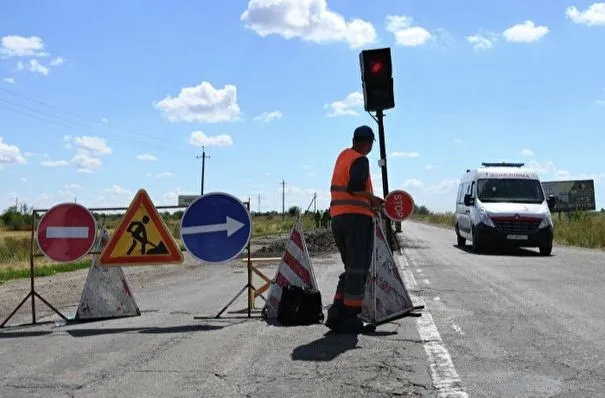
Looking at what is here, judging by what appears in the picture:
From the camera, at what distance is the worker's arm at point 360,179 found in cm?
703

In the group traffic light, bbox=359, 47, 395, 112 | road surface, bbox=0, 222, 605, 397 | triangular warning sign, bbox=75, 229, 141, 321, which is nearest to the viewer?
road surface, bbox=0, 222, 605, 397

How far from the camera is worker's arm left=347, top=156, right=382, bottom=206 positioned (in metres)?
7.03

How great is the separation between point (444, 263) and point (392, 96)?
17.4 ft

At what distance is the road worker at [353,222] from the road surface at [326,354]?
1.02ft

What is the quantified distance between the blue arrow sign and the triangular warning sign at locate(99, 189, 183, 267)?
0.85 ft

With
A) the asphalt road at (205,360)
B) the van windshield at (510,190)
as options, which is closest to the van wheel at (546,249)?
the van windshield at (510,190)

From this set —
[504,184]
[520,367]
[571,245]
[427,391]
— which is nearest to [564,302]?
[520,367]

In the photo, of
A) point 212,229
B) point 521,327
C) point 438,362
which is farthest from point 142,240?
point 521,327

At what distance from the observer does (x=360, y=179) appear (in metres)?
7.04

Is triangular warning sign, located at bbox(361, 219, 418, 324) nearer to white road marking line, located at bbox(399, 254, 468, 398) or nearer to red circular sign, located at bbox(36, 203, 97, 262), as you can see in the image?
white road marking line, located at bbox(399, 254, 468, 398)

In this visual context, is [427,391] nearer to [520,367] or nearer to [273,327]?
[520,367]

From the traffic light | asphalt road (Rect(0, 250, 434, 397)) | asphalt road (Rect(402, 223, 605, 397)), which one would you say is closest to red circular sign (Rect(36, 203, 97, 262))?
asphalt road (Rect(0, 250, 434, 397))

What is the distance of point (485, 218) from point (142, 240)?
45.8 feet

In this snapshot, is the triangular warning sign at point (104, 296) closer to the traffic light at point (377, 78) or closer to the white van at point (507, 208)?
the traffic light at point (377, 78)
